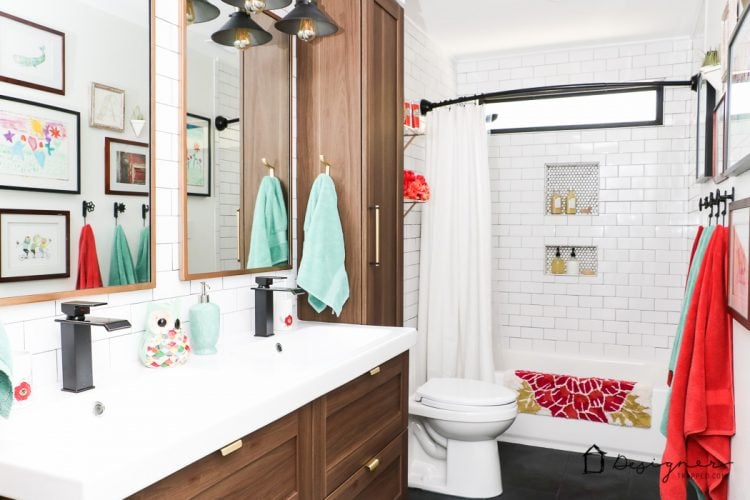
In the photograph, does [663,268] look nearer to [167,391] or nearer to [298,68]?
[298,68]

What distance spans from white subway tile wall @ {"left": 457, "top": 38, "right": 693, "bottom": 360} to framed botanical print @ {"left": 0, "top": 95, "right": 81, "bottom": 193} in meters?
3.56

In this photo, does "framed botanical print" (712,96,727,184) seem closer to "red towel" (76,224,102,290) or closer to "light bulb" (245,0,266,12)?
"light bulb" (245,0,266,12)

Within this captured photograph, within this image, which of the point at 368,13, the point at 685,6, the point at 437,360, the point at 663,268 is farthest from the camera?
the point at 663,268

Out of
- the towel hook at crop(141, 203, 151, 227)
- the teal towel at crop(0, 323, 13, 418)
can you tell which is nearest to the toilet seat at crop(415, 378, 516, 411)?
the towel hook at crop(141, 203, 151, 227)

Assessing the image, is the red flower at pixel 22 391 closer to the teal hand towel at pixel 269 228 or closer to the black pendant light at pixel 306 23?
the teal hand towel at pixel 269 228

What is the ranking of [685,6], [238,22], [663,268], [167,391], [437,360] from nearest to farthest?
[167,391]
[238,22]
[685,6]
[437,360]
[663,268]

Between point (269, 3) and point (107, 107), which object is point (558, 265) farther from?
point (107, 107)

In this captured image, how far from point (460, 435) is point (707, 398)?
4.37 feet

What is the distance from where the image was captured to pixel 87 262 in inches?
65.9

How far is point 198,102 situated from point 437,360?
7.81ft

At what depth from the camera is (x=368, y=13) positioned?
2594 mm

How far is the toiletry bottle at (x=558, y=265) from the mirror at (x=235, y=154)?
2565 millimetres

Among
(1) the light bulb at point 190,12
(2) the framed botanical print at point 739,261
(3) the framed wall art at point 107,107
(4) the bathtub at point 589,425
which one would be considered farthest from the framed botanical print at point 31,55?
(4) the bathtub at point 589,425

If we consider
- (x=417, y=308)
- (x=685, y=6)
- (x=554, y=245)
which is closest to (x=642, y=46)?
(x=685, y=6)
